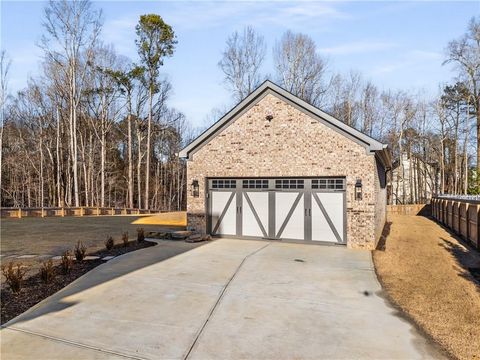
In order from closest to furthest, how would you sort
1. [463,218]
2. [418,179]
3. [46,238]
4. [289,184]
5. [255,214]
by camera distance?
[46,238]
[289,184]
[255,214]
[463,218]
[418,179]

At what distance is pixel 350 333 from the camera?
16.8 feet

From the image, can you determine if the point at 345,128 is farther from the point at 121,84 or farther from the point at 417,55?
the point at 121,84

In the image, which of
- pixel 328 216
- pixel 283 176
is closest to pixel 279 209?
pixel 283 176

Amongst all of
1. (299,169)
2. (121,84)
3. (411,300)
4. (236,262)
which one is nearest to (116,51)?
(121,84)

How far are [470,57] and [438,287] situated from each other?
3284 centimetres

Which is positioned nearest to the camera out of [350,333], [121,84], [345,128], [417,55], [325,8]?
[350,333]

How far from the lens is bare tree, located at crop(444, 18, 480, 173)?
31125 mm

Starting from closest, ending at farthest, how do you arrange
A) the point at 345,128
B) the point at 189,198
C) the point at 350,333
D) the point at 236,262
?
the point at 350,333 < the point at 236,262 < the point at 345,128 < the point at 189,198

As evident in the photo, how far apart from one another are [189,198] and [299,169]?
4.92 meters

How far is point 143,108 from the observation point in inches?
1351

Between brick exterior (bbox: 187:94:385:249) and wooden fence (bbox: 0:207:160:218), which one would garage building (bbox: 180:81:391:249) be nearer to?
brick exterior (bbox: 187:94:385:249)

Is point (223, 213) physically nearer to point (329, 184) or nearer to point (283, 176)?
point (283, 176)

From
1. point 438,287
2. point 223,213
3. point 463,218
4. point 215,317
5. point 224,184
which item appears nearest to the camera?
point 215,317

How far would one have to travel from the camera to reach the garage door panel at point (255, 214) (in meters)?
13.3
